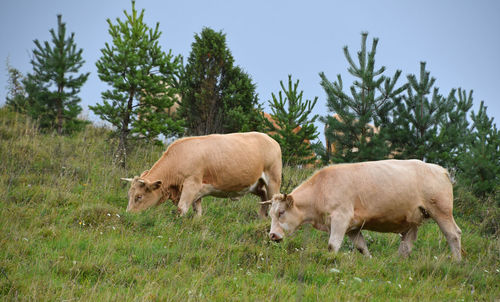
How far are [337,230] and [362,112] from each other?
6.54m

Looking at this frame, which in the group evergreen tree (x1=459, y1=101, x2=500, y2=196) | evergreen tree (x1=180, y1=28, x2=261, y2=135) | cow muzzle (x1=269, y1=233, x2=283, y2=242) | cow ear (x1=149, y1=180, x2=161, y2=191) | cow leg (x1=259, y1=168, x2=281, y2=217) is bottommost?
cow muzzle (x1=269, y1=233, x2=283, y2=242)

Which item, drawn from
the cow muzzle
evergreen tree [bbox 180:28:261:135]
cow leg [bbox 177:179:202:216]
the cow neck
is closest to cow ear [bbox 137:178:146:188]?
cow leg [bbox 177:179:202:216]

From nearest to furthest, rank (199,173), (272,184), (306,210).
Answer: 1. (306,210)
2. (199,173)
3. (272,184)

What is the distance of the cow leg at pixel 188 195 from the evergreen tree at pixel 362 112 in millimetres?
5163

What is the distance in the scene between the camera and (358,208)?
6801 millimetres

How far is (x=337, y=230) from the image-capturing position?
6566 millimetres

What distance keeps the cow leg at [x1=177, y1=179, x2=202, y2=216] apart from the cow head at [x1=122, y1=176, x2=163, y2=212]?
21.9 inches

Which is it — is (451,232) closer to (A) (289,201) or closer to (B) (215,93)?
(A) (289,201)


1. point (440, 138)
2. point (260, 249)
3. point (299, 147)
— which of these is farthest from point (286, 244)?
point (299, 147)

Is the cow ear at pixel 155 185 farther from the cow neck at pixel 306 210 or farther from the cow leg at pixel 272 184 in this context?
the cow neck at pixel 306 210

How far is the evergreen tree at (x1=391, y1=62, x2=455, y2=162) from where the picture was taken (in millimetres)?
12039

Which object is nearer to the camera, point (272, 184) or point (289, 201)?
point (289, 201)

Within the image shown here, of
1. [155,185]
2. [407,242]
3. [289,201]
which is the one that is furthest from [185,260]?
[407,242]

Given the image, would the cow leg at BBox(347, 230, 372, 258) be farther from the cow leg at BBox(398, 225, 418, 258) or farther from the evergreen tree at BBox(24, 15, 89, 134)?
the evergreen tree at BBox(24, 15, 89, 134)
